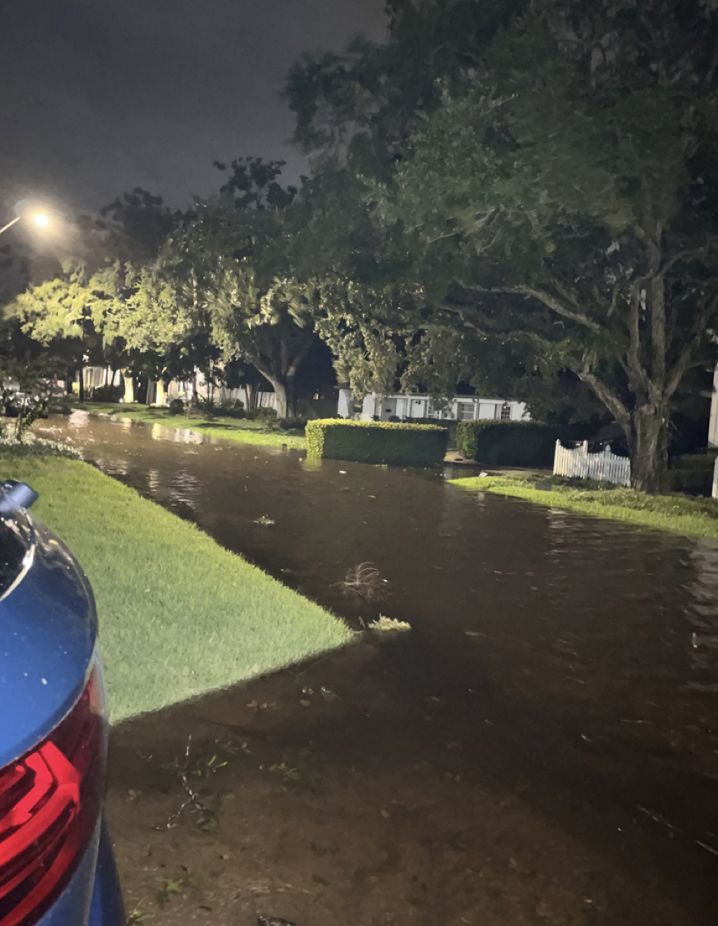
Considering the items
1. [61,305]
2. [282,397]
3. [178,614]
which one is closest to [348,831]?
[178,614]

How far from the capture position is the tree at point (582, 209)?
15.1 m

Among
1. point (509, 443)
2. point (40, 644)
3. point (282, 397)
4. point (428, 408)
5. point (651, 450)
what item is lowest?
point (509, 443)

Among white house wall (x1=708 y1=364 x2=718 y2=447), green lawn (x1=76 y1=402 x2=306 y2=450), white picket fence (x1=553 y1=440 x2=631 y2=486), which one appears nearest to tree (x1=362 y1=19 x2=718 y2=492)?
white picket fence (x1=553 y1=440 x2=631 y2=486)

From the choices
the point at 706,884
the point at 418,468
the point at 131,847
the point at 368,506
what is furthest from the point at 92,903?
the point at 418,468

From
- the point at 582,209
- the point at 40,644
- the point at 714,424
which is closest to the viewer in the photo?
the point at 40,644

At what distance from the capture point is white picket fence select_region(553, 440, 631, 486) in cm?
2077

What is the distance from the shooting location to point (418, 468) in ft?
80.4

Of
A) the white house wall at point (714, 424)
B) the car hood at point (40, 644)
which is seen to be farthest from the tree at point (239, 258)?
the car hood at point (40, 644)

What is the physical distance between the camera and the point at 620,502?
16.8 meters

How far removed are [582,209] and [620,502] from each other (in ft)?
19.8

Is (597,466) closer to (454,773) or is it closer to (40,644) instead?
(454,773)

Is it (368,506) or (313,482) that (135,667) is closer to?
(368,506)

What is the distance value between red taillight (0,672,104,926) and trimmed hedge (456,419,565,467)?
27.5 meters

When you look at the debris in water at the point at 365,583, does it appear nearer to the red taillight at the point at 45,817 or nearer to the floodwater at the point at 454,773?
the floodwater at the point at 454,773
